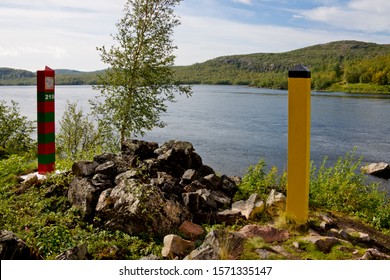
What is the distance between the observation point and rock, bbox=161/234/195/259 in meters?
5.18

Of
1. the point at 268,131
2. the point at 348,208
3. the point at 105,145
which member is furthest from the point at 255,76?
the point at 348,208

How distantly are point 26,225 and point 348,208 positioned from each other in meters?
5.91

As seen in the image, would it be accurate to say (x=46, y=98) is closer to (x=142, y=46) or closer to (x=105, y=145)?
(x=142, y=46)

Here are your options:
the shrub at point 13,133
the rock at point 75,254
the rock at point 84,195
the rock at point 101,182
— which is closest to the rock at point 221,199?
the rock at point 101,182

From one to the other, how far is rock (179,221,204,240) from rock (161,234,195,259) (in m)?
0.52

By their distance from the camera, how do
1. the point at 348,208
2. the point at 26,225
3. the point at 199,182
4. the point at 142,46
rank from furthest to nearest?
the point at 142,46 < the point at 348,208 < the point at 199,182 < the point at 26,225

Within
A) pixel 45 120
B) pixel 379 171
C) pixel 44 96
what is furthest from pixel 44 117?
pixel 379 171

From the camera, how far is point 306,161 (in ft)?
20.7

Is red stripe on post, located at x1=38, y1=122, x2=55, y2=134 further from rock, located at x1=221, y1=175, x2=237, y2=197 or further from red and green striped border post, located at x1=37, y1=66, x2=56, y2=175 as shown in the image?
rock, located at x1=221, y1=175, x2=237, y2=197

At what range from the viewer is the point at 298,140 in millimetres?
6246

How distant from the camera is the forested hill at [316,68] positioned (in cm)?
7575

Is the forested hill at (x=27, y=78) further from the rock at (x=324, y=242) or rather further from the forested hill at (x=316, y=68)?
the rock at (x=324, y=242)

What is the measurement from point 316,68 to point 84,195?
85.0m

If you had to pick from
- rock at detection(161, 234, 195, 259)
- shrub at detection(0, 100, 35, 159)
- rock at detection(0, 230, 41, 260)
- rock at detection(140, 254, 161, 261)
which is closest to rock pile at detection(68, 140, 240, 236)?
rock at detection(161, 234, 195, 259)
